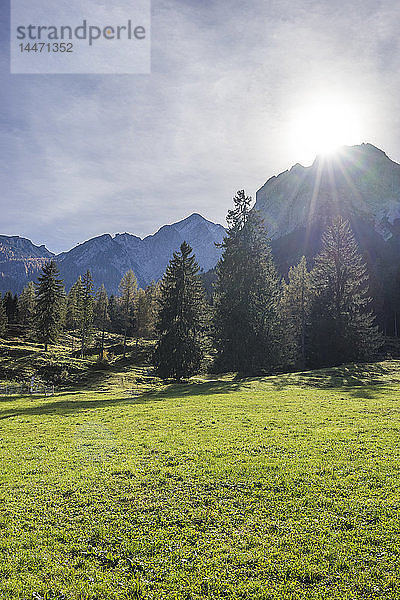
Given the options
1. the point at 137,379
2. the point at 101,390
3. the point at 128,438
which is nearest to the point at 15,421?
the point at 128,438

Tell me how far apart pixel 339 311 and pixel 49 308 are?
55.5 meters

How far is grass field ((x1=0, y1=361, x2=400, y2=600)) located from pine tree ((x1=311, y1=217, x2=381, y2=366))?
31.4 meters

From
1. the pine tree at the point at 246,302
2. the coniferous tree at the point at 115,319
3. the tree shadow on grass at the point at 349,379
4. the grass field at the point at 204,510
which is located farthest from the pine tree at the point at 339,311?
the coniferous tree at the point at 115,319

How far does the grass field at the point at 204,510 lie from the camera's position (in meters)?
7.62

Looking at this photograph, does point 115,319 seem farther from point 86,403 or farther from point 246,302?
point 86,403

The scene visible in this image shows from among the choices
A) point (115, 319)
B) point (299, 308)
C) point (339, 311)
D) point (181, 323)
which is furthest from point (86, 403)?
point (115, 319)

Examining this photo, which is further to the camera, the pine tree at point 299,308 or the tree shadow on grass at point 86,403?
the pine tree at point 299,308

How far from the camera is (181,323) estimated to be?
1869 inches

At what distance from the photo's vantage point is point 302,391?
32312mm

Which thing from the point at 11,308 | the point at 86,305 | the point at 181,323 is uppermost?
the point at 11,308

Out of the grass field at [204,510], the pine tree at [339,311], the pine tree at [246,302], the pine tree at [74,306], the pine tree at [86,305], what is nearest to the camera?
the grass field at [204,510]

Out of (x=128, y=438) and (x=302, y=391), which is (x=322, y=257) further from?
(x=128, y=438)

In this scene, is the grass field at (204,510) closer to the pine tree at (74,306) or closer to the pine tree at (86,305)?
the pine tree at (86,305)

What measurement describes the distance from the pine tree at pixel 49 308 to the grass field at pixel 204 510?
5405 centimetres
